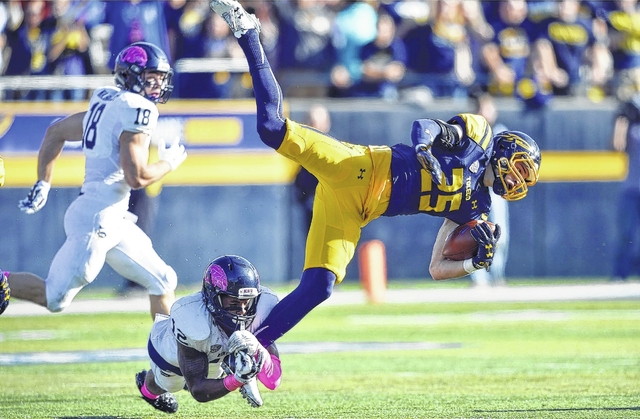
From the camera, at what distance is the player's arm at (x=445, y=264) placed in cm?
623

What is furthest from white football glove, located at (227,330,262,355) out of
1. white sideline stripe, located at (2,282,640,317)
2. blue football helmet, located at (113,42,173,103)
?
white sideline stripe, located at (2,282,640,317)

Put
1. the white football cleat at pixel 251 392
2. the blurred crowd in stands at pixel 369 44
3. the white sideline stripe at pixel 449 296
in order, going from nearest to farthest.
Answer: the white football cleat at pixel 251 392 → the white sideline stripe at pixel 449 296 → the blurred crowd in stands at pixel 369 44

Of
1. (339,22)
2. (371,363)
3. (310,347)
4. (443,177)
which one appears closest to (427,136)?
(443,177)

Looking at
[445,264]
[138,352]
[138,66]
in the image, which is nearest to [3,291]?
[138,66]

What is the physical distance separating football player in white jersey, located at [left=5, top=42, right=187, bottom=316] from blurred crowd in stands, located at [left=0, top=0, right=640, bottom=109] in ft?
15.6

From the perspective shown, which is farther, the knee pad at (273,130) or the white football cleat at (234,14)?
the white football cleat at (234,14)

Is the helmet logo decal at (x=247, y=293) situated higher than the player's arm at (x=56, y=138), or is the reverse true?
the player's arm at (x=56, y=138)

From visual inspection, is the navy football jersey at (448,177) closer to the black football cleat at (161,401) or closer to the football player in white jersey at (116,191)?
the football player in white jersey at (116,191)

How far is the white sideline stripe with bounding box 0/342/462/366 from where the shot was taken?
27.4ft

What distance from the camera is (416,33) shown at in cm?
1305

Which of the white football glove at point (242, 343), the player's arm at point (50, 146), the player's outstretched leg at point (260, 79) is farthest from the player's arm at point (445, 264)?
the player's arm at point (50, 146)

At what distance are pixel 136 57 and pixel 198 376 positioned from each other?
2.15 m

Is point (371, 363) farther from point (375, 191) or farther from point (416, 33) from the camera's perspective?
point (416, 33)

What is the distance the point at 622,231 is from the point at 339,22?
4038 mm
